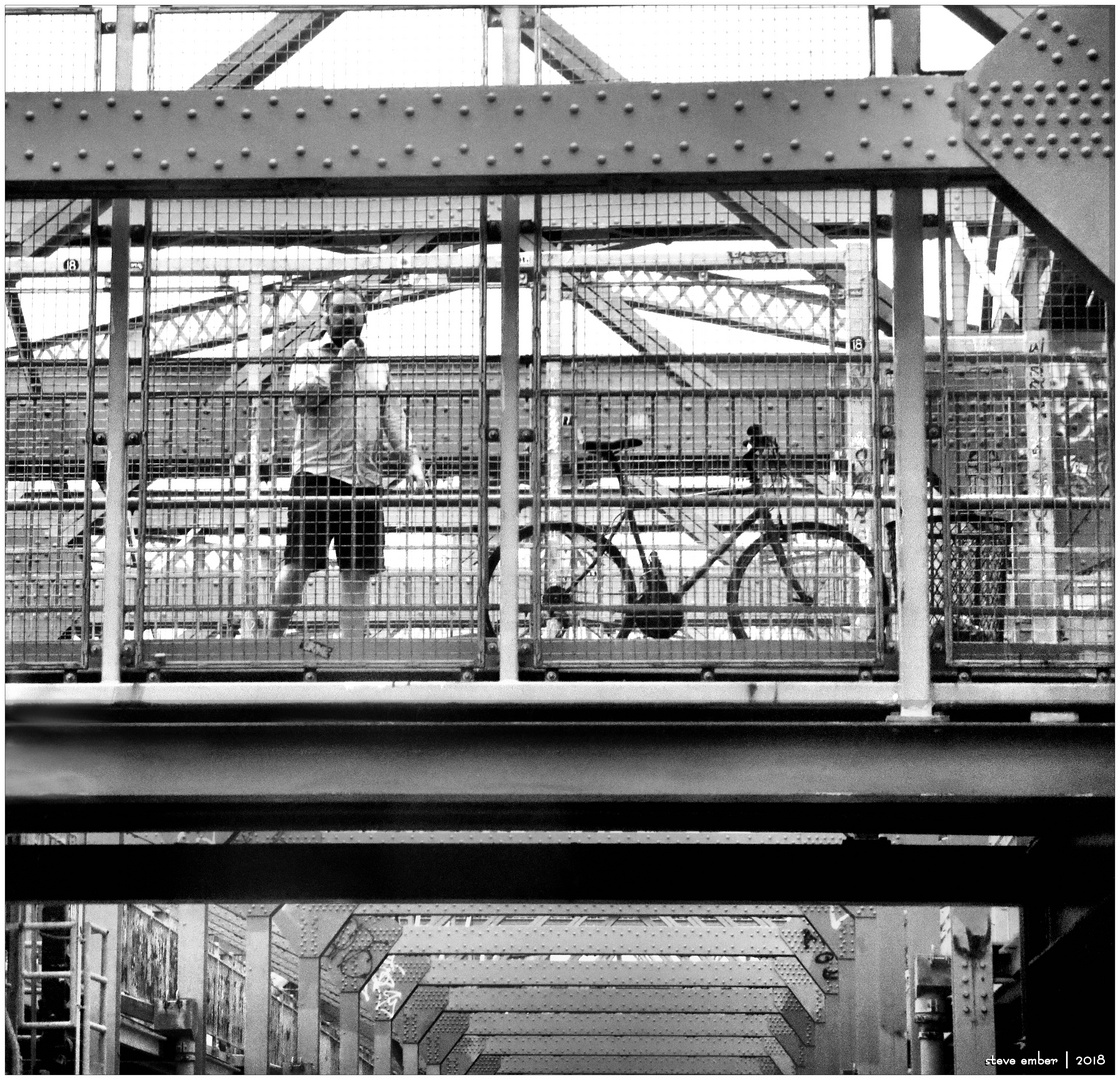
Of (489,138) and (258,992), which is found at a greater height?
(489,138)

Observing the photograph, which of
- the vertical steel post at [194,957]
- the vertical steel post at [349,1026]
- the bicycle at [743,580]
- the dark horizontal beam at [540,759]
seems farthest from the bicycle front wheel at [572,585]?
the vertical steel post at [349,1026]

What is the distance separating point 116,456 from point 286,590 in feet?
3.64

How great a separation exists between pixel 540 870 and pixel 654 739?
2838 mm

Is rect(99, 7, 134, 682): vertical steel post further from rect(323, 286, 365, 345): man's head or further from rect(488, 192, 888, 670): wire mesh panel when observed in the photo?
rect(488, 192, 888, 670): wire mesh panel

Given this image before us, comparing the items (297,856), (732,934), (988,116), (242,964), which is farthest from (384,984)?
(988,116)

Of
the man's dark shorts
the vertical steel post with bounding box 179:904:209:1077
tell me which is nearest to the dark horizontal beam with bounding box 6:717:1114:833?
the man's dark shorts

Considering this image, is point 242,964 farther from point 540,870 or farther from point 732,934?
point 540,870

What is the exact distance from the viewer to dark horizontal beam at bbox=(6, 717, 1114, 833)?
29.9 ft

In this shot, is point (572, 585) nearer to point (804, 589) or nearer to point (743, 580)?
point (743, 580)

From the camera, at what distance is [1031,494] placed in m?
10.4

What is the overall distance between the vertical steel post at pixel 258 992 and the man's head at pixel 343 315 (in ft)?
37.5

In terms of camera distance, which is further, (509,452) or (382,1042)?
(382,1042)

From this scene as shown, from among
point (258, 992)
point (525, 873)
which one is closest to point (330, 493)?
point (525, 873)

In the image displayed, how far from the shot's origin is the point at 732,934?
2281 cm
